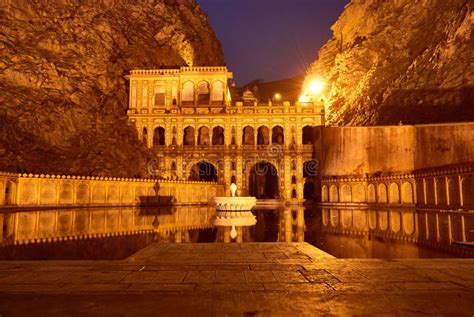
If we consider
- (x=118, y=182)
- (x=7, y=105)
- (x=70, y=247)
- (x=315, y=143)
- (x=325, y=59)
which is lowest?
(x=70, y=247)

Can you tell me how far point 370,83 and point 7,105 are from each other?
57.4 metres

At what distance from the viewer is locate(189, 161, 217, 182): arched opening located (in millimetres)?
56141

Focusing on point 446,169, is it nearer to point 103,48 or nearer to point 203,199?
point 203,199

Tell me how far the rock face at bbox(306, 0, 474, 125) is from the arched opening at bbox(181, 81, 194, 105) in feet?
92.3

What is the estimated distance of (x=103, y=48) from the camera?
55625 millimetres

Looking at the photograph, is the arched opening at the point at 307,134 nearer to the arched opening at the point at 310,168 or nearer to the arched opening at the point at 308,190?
the arched opening at the point at 310,168

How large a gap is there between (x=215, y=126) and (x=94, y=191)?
23178mm

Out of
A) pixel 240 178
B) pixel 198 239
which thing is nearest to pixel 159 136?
pixel 240 178

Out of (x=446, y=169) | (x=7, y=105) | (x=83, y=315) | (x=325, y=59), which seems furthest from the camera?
(x=325, y=59)

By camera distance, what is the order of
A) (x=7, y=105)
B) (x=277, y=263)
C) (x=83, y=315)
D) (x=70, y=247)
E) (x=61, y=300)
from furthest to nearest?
(x=7, y=105), (x=70, y=247), (x=277, y=263), (x=61, y=300), (x=83, y=315)

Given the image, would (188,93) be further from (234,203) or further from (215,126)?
(234,203)

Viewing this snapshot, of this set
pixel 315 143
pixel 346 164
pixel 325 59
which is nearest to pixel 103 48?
pixel 315 143

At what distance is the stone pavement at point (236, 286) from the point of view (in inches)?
201

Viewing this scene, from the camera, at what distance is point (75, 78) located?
50750 mm
